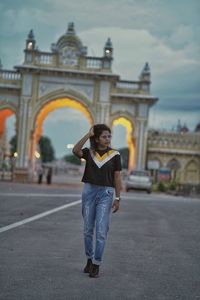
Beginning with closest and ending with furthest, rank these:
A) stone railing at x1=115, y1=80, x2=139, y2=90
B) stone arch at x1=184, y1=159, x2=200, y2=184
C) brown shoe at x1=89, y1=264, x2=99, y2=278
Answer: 1. brown shoe at x1=89, y1=264, x2=99, y2=278
2. stone railing at x1=115, y1=80, x2=139, y2=90
3. stone arch at x1=184, y1=159, x2=200, y2=184

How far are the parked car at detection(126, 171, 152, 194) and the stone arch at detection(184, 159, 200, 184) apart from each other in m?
18.2

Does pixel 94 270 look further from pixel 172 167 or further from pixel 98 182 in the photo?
pixel 172 167

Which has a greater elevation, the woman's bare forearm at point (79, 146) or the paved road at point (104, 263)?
the woman's bare forearm at point (79, 146)

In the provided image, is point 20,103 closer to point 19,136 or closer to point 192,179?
A: point 19,136

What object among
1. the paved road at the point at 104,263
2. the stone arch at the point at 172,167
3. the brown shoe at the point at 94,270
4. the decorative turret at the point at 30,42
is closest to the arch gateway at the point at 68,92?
the decorative turret at the point at 30,42

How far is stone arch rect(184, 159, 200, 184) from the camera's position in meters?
55.7

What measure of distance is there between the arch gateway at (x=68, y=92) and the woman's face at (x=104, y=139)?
38.8 meters

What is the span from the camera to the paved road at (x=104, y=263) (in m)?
5.89

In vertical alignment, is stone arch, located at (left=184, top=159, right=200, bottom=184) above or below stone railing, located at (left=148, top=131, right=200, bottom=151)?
below

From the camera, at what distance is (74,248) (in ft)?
28.9

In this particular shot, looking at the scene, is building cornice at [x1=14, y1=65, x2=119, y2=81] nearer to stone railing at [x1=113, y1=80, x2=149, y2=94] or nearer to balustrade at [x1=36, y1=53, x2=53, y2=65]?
balustrade at [x1=36, y1=53, x2=53, y2=65]

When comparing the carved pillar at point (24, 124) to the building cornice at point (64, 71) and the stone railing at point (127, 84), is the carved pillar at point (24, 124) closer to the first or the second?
the building cornice at point (64, 71)

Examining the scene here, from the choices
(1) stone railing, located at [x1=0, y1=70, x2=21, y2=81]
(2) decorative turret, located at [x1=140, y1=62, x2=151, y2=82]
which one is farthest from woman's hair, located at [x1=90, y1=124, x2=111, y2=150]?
(2) decorative turret, located at [x1=140, y1=62, x2=151, y2=82]

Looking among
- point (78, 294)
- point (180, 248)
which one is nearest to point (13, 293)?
point (78, 294)
